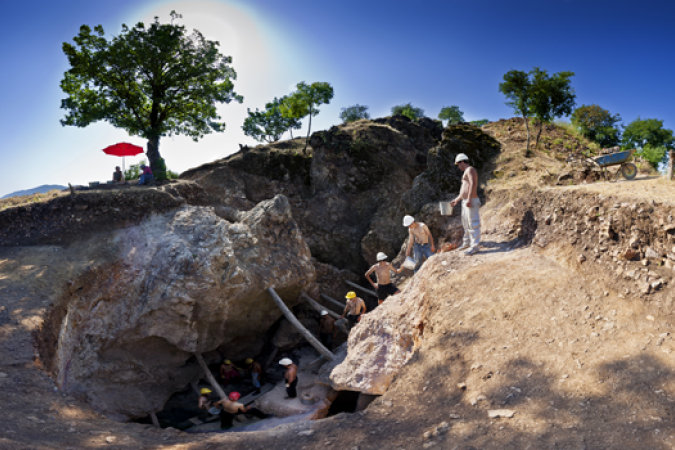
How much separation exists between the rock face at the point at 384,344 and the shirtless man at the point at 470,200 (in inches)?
61.7

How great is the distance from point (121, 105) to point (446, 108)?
4133cm

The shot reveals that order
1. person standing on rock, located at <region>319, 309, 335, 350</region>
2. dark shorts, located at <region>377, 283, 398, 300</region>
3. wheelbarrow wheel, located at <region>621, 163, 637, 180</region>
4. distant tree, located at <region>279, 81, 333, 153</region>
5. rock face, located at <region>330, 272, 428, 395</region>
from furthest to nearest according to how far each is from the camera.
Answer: distant tree, located at <region>279, 81, 333, 153</region> → person standing on rock, located at <region>319, 309, 335, 350</region> → dark shorts, located at <region>377, 283, 398, 300</region> → wheelbarrow wheel, located at <region>621, 163, 637, 180</region> → rock face, located at <region>330, 272, 428, 395</region>

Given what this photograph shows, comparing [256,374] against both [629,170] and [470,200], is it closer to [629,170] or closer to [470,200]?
[470,200]

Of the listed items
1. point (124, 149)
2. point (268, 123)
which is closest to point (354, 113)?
point (268, 123)

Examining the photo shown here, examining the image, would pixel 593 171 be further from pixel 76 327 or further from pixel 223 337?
pixel 76 327

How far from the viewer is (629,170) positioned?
8.41m

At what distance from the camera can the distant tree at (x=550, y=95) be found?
15.5m

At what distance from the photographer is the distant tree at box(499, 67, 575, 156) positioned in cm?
1555

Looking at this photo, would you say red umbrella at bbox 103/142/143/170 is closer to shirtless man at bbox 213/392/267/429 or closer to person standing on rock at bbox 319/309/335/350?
person standing on rock at bbox 319/309/335/350

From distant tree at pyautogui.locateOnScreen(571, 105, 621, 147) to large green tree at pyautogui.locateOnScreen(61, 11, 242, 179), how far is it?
22.5 metres

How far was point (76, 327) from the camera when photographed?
28.0ft

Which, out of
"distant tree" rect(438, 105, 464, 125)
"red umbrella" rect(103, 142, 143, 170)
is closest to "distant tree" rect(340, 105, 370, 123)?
"distant tree" rect(438, 105, 464, 125)

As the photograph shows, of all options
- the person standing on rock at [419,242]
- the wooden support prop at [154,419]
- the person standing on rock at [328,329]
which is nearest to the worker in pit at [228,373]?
the wooden support prop at [154,419]

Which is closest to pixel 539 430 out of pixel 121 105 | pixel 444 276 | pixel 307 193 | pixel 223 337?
pixel 444 276
